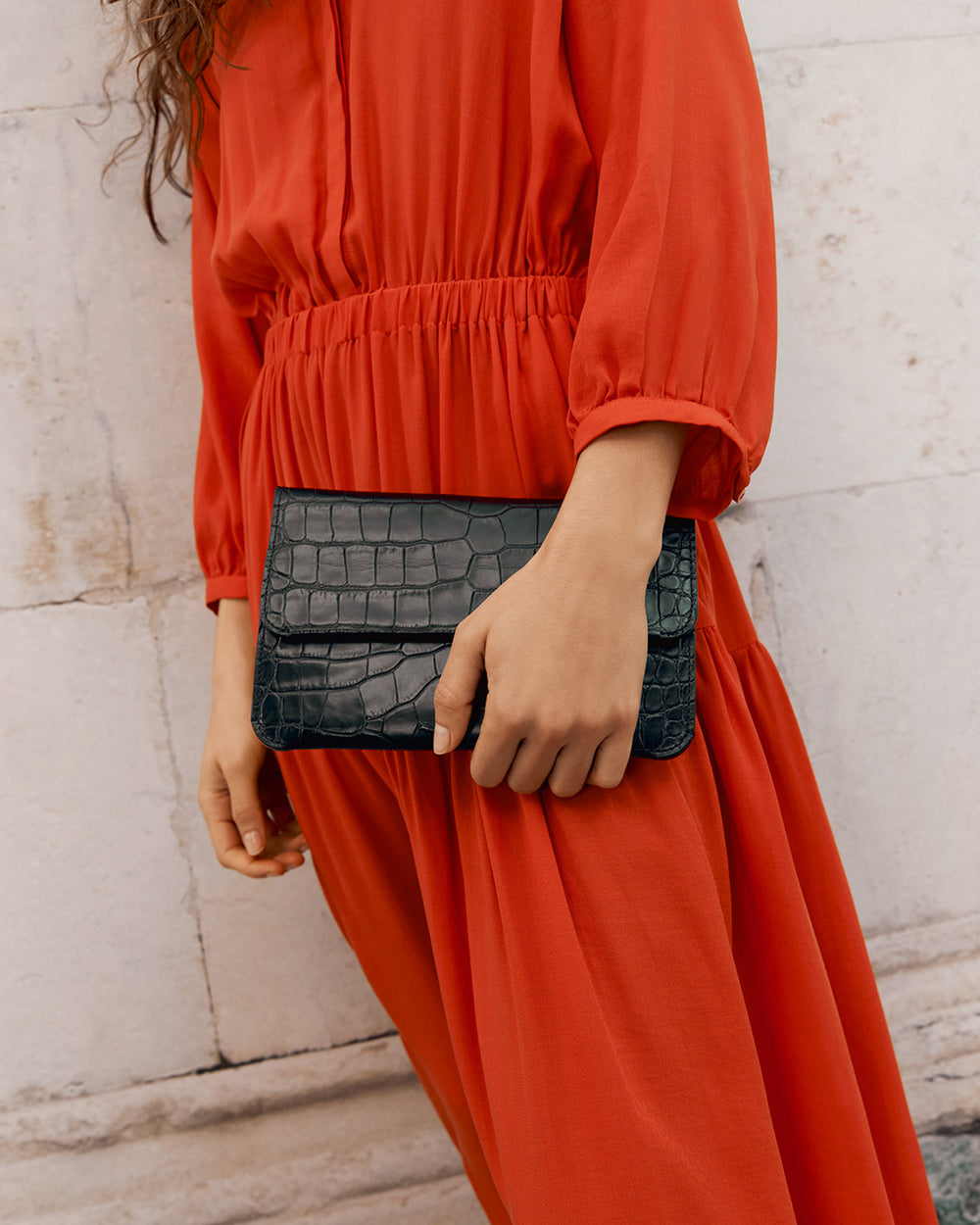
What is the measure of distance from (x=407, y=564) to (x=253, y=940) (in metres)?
0.77

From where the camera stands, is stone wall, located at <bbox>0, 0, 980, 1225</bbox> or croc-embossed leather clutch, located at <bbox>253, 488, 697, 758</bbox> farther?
stone wall, located at <bbox>0, 0, 980, 1225</bbox>

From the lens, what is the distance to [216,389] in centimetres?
89

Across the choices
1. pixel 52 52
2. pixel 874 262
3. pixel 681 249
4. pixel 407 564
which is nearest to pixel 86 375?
pixel 52 52

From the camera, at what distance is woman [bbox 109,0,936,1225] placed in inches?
20.1

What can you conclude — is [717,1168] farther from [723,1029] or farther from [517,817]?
[517,817]

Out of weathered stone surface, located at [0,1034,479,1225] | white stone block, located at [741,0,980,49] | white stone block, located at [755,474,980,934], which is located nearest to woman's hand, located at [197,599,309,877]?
weathered stone surface, located at [0,1034,479,1225]

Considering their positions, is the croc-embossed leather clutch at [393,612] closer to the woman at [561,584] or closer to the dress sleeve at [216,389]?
the woman at [561,584]

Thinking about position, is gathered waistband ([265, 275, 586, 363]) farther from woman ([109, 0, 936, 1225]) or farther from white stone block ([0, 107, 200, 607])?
white stone block ([0, 107, 200, 607])

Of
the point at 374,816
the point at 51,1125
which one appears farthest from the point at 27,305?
the point at 51,1125

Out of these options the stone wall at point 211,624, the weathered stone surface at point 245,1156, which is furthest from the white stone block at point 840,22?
the weathered stone surface at point 245,1156

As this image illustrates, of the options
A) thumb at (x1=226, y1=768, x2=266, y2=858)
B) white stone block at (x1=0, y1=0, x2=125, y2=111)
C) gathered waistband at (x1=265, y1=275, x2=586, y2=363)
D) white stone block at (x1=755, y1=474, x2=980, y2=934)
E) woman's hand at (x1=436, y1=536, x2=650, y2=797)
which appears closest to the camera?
woman's hand at (x1=436, y1=536, x2=650, y2=797)

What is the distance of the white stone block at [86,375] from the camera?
3.34 ft

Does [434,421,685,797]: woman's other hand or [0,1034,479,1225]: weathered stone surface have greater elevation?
[434,421,685,797]: woman's other hand

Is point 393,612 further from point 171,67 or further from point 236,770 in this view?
point 171,67
